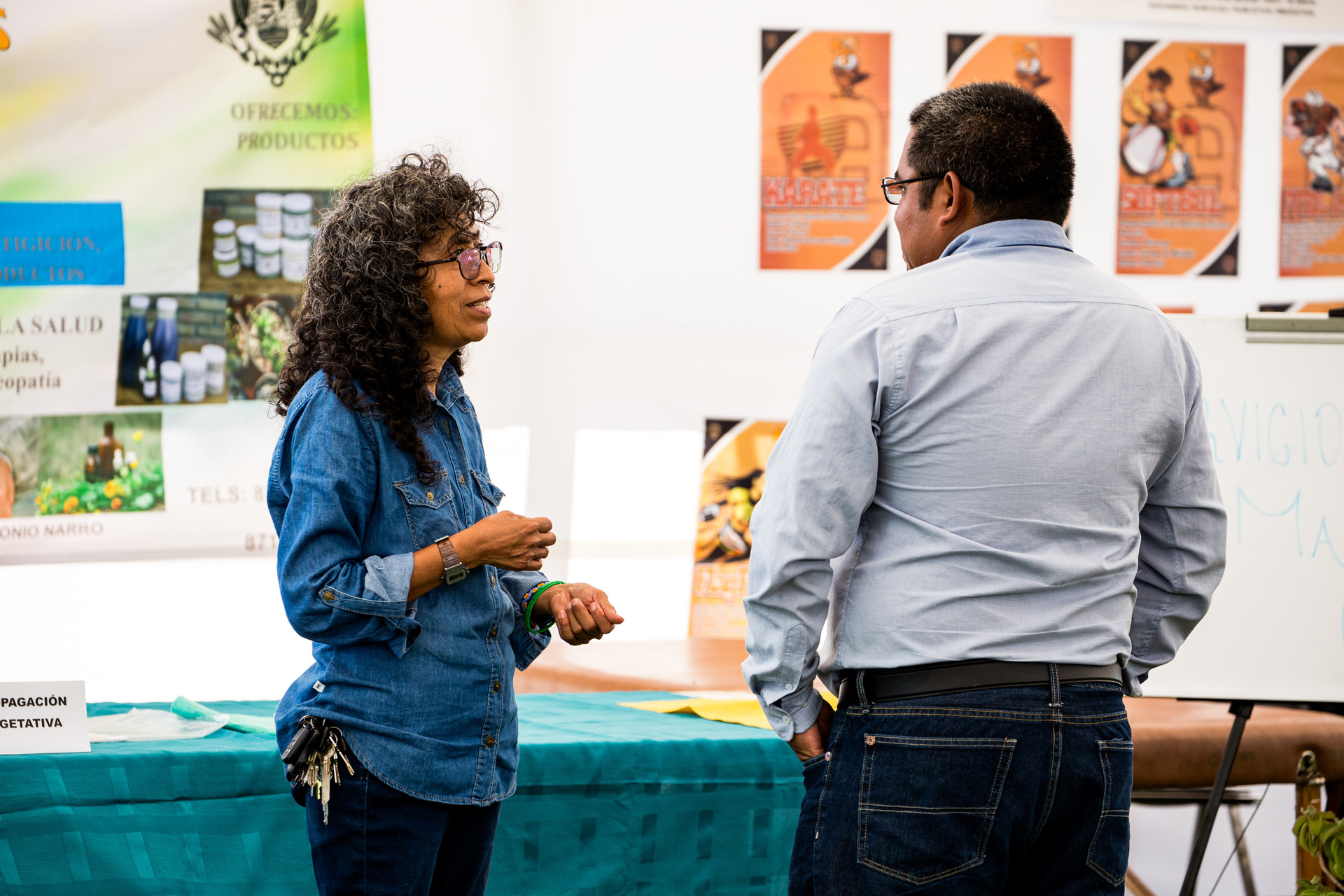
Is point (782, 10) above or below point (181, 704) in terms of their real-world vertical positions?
above

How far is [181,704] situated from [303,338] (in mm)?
992

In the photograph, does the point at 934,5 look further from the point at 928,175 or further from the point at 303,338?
the point at 303,338

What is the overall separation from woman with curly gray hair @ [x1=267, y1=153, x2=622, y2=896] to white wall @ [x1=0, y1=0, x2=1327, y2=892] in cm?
122

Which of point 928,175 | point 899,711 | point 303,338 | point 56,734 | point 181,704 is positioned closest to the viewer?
point 899,711

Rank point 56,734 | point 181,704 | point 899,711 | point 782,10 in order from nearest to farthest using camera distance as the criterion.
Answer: point 899,711 → point 56,734 → point 181,704 → point 782,10

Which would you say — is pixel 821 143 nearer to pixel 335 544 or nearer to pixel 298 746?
pixel 335 544

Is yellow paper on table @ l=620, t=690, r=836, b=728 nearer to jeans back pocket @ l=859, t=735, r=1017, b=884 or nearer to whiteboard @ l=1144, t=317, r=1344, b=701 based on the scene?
whiteboard @ l=1144, t=317, r=1344, b=701

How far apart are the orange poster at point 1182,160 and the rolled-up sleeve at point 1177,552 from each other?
1.62m

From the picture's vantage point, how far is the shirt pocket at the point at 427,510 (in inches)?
48.0

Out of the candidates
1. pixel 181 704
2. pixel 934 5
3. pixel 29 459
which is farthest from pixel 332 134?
pixel 934 5

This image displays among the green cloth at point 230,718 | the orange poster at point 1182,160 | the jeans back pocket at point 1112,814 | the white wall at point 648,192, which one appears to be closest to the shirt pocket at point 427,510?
the jeans back pocket at point 1112,814

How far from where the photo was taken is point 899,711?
1047mm

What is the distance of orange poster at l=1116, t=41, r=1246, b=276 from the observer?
2672 millimetres

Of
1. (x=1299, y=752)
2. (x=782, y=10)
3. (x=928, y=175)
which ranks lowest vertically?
(x=1299, y=752)
